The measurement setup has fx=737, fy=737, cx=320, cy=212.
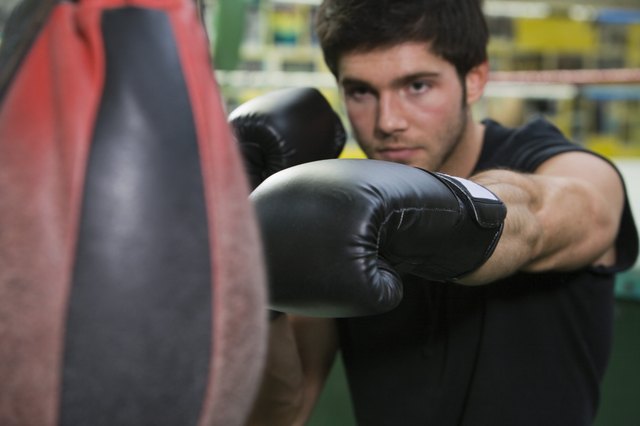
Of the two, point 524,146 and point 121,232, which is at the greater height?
point 121,232

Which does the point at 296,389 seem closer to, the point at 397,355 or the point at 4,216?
the point at 397,355

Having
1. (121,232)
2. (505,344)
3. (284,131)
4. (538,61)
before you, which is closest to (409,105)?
(284,131)

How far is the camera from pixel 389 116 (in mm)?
1247

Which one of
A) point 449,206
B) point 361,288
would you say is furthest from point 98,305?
point 449,206

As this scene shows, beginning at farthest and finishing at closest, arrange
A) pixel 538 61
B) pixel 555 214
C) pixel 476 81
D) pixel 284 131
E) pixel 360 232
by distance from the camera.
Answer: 1. pixel 538 61
2. pixel 476 81
3. pixel 284 131
4. pixel 555 214
5. pixel 360 232

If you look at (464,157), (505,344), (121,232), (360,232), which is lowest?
(505,344)

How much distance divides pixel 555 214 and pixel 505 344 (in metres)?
0.33

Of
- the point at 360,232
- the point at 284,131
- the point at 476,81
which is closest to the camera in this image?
the point at 360,232

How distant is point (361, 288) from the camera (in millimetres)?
550

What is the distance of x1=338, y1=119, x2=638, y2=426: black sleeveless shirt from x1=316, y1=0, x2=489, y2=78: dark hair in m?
0.21

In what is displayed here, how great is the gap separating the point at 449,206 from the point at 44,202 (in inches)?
16.0

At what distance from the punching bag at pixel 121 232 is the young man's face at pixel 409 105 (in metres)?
0.92

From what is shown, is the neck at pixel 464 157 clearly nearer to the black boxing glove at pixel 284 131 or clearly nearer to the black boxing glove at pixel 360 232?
the black boxing glove at pixel 284 131

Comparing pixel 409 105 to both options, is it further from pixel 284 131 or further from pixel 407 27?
pixel 284 131
